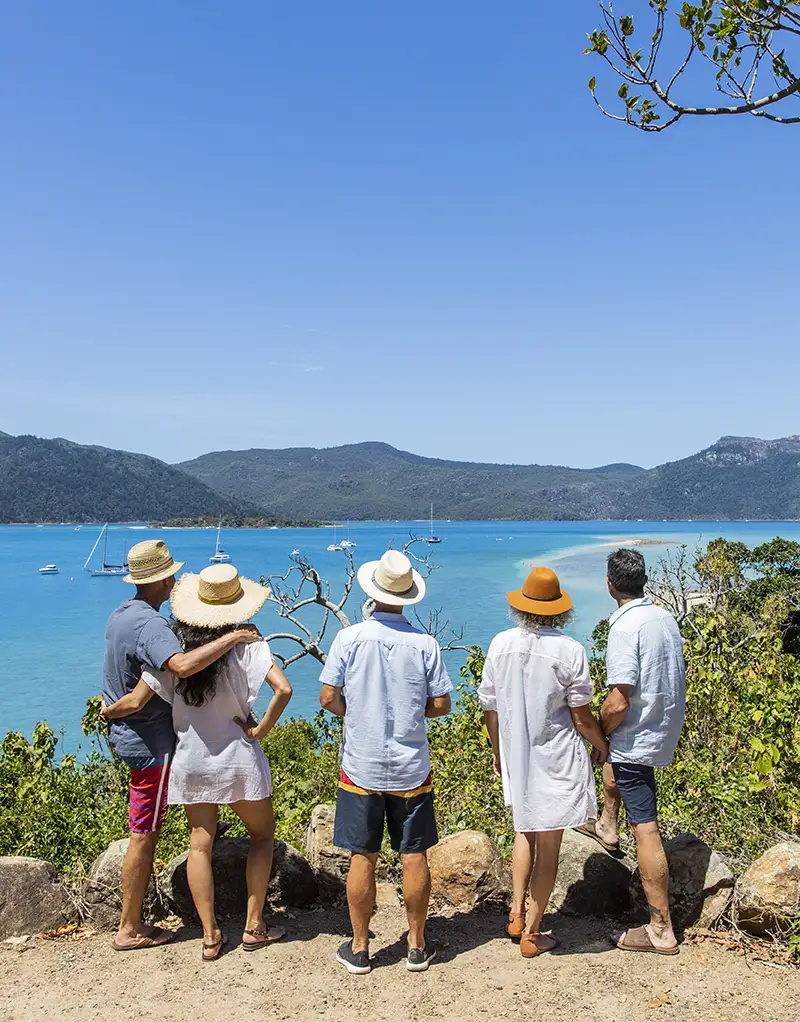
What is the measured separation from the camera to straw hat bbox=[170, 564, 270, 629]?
11.8 ft

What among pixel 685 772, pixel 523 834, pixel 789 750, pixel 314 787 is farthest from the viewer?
pixel 314 787

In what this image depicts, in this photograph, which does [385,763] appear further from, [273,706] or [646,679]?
[646,679]

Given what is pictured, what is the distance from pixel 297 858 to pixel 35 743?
122 inches

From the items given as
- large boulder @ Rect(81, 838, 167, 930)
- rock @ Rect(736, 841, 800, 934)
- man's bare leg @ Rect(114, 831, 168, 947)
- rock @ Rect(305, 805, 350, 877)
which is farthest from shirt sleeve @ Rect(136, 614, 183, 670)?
rock @ Rect(736, 841, 800, 934)

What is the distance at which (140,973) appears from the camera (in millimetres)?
3570

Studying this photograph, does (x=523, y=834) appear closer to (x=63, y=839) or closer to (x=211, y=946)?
(x=211, y=946)

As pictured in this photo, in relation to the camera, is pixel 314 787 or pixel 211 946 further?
pixel 314 787

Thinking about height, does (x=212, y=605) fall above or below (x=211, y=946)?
above

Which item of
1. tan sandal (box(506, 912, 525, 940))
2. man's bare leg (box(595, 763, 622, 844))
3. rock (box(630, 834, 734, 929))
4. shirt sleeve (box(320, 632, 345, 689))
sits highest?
shirt sleeve (box(320, 632, 345, 689))

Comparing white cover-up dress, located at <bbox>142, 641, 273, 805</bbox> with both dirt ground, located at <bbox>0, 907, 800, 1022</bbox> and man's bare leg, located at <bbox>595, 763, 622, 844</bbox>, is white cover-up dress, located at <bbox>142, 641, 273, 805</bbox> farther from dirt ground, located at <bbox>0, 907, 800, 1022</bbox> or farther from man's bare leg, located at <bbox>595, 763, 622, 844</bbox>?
man's bare leg, located at <bbox>595, 763, 622, 844</bbox>

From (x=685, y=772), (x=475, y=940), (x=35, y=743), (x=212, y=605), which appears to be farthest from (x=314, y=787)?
(x=212, y=605)

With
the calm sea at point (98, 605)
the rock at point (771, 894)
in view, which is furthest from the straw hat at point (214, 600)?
the calm sea at point (98, 605)

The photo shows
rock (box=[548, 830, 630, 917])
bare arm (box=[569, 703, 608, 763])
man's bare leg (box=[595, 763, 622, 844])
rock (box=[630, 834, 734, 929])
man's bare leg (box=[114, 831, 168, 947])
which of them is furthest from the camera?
man's bare leg (box=[595, 763, 622, 844])

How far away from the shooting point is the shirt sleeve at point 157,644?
3.57 meters
